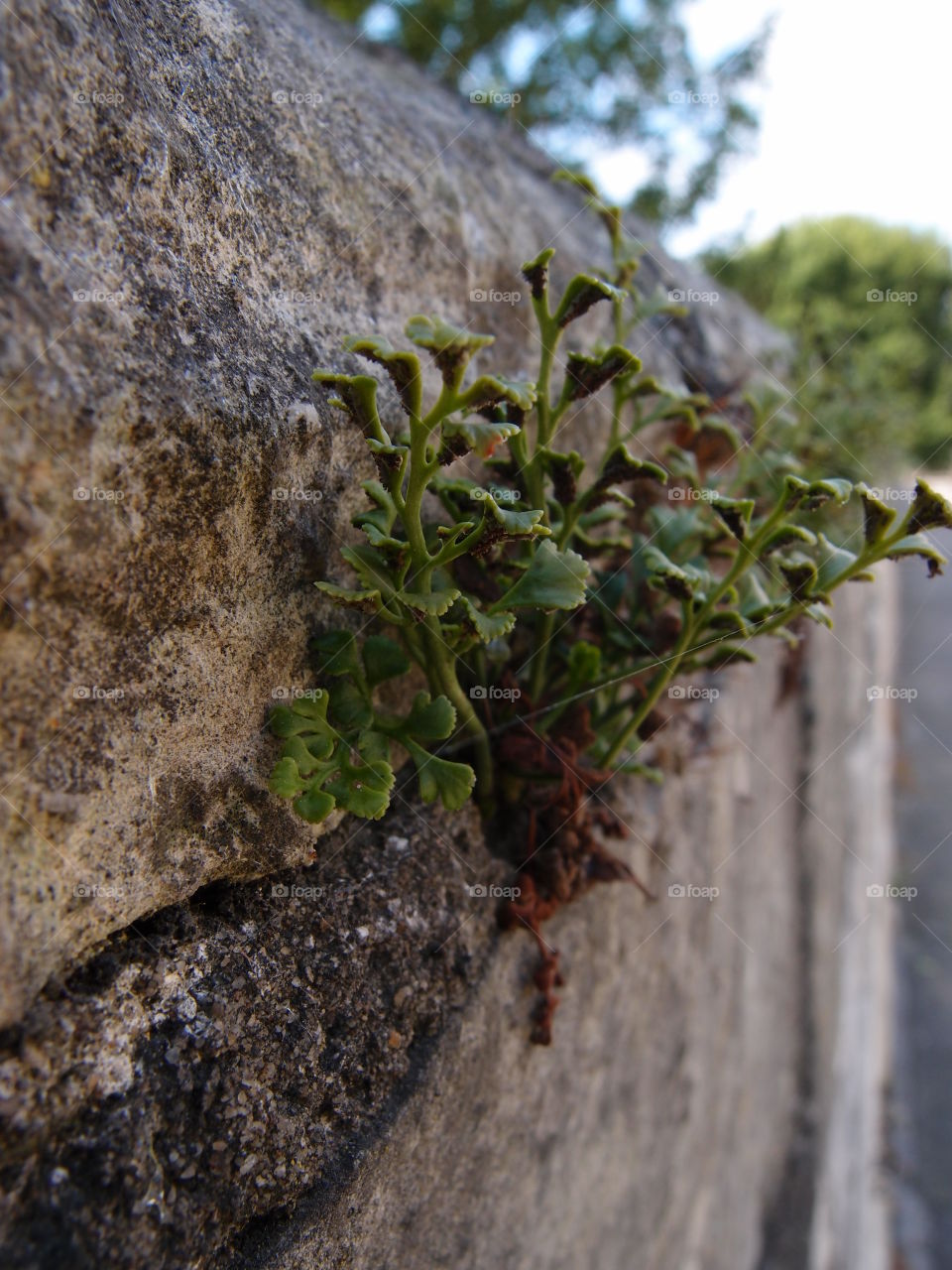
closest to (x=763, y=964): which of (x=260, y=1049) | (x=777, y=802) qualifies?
(x=777, y=802)

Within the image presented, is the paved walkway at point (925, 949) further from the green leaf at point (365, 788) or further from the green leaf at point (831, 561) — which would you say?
the green leaf at point (365, 788)

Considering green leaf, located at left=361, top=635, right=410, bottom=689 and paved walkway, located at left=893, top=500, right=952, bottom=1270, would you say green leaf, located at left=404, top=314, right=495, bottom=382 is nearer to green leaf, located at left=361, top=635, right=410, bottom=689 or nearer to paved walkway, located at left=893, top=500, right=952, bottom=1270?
green leaf, located at left=361, top=635, right=410, bottom=689

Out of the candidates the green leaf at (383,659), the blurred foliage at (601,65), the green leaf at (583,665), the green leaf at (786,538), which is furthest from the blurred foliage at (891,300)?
the green leaf at (383,659)

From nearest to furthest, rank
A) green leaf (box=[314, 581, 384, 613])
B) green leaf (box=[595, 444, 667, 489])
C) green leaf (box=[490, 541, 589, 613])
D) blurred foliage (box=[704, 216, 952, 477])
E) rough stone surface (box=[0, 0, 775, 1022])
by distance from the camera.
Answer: rough stone surface (box=[0, 0, 775, 1022]), green leaf (box=[314, 581, 384, 613]), green leaf (box=[490, 541, 589, 613]), green leaf (box=[595, 444, 667, 489]), blurred foliage (box=[704, 216, 952, 477])

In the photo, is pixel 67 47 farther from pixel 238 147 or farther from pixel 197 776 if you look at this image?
pixel 197 776

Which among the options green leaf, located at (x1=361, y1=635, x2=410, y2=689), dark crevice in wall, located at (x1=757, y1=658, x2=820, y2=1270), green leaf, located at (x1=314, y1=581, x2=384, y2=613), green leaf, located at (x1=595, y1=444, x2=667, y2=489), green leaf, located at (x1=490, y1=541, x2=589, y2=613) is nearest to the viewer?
green leaf, located at (x1=314, y1=581, x2=384, y2=613)

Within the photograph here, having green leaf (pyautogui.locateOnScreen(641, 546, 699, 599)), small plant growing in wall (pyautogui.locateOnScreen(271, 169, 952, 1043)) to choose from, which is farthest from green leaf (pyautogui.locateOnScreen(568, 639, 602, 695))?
green leaf (pyautogui.locateOnScreen(641, 546, 699, 599))
